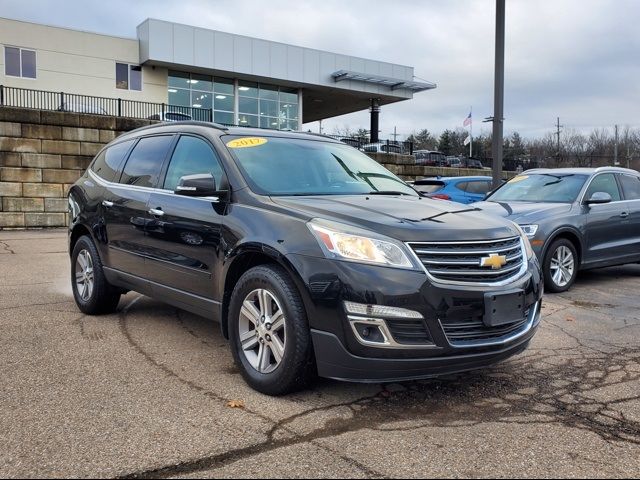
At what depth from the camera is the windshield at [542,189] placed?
26.6 ft

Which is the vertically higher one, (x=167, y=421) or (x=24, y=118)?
(x=24, y=118)

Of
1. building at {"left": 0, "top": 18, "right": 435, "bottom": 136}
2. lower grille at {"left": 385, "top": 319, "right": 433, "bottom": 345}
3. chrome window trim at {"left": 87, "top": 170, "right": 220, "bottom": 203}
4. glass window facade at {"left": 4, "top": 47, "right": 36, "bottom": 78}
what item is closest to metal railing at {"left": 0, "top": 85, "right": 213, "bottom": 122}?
building at {"left": 0, "top": 18, "right": 435, "bottom": 136}

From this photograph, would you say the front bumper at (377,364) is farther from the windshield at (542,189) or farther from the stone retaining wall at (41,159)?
the stone retaining wall at (41,159)

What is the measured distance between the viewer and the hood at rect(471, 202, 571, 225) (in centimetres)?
737

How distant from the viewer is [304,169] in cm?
459

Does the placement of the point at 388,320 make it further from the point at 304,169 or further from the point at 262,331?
the point at 304,169

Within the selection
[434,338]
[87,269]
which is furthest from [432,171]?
[434,338]

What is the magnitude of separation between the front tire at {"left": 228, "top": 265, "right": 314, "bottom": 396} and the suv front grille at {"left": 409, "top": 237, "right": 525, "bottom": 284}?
0.78 meters

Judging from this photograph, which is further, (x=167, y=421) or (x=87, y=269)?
(x=87, y=269)

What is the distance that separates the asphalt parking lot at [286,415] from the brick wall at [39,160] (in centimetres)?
1229

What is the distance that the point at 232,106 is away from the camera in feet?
107

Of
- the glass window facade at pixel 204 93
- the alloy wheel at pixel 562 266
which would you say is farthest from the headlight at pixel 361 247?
the glass window facade at pixel 204 93

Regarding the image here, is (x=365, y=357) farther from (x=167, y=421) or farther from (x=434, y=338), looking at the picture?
(x=167, y=421)

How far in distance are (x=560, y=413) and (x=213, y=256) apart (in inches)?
95.8
